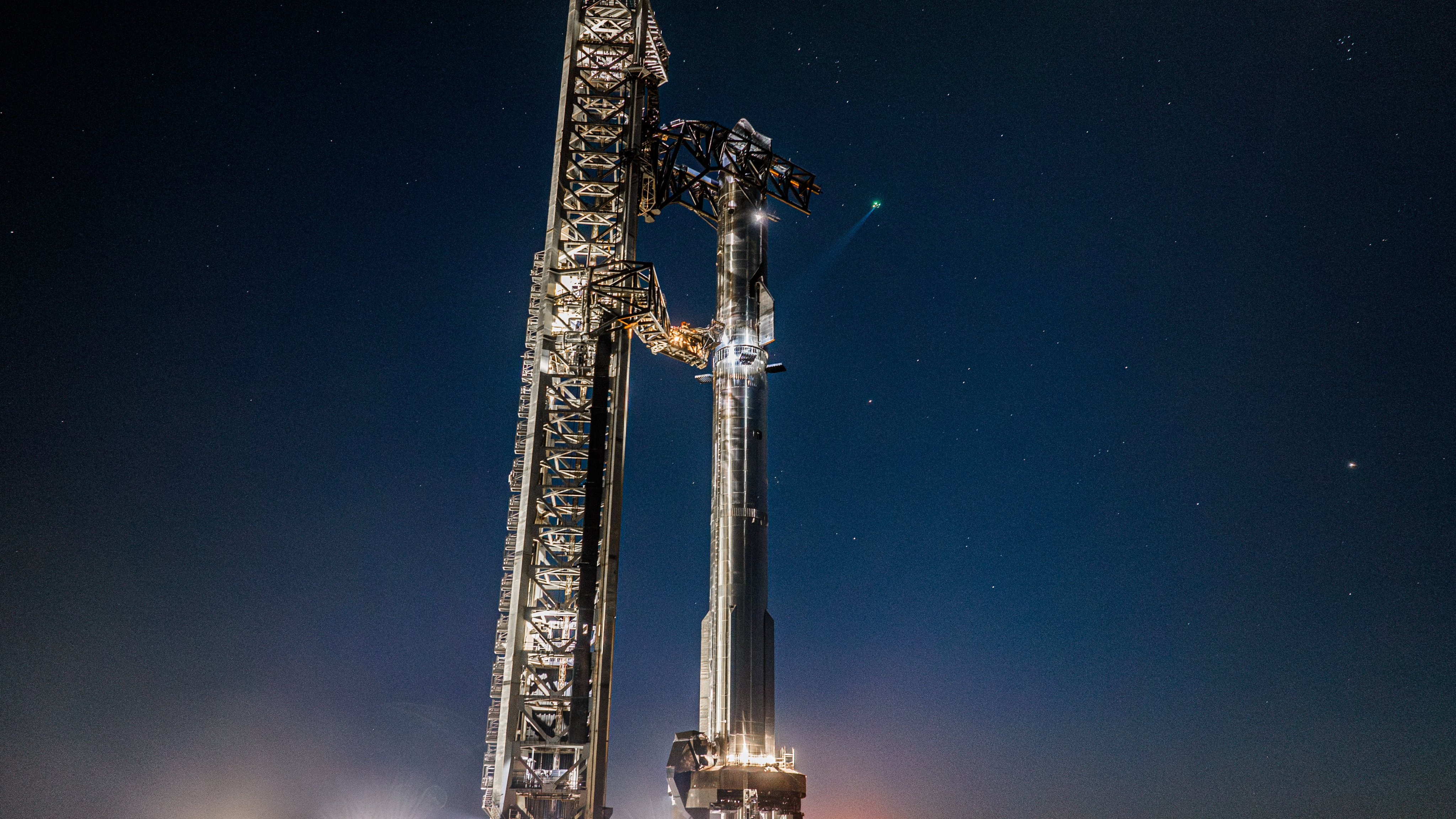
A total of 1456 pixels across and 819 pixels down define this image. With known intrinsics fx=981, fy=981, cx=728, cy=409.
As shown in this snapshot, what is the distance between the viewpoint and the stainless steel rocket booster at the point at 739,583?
1210 inches

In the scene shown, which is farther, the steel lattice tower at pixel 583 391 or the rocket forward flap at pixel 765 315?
the rocket forward flap at pixel 765 315

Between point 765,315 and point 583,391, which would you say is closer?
point 583,391

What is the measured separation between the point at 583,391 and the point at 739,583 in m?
8.31

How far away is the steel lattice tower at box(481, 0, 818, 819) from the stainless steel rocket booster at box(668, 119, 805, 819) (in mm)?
479

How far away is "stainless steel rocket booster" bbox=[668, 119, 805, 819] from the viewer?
3073cm

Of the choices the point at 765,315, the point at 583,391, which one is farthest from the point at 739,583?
the point at 765,315

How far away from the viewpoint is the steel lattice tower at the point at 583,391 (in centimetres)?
2905

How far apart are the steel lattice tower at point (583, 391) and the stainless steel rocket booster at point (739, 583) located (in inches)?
18.8

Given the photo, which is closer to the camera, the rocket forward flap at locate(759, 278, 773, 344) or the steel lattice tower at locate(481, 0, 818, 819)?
→ the steel lattice tower at locate(481, 0, 818, 819)

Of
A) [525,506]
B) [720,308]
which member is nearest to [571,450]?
[525,506]

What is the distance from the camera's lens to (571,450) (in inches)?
1255

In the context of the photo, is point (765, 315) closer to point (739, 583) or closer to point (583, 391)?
point (583, 391)

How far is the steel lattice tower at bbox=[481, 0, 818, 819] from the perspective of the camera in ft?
95.3

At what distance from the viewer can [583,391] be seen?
3275cm
